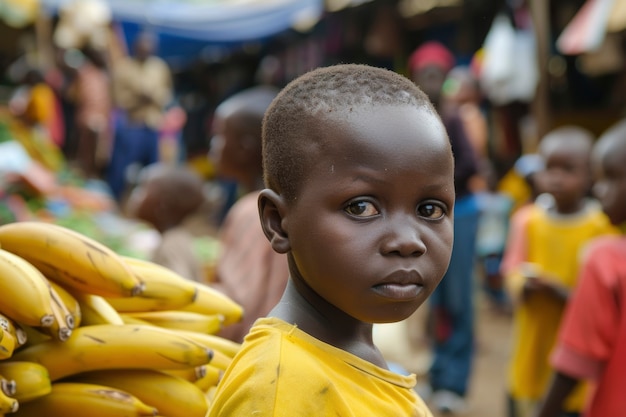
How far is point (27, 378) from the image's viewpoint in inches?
59.0

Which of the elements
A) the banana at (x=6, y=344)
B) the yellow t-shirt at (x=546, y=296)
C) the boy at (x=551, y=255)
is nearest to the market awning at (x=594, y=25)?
the boy at (x=551, y=255)

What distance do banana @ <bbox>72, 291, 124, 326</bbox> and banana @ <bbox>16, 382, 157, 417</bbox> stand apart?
170 millimetres

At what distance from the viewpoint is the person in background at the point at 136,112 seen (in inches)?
465

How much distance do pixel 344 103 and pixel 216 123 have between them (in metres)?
2.07

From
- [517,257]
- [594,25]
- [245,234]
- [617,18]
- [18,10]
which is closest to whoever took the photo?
[245,234]

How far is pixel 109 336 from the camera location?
1.64 metres

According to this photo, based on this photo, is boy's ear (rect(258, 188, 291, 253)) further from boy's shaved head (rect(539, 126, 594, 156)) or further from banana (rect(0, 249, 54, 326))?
boy's shaved head (rect(539, 126, 594, 156))

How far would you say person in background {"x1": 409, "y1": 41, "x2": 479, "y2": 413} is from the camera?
5312 mm

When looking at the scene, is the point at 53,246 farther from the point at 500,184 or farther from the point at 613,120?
the point at 500,184

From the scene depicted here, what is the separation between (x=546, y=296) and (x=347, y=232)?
9.32 ft

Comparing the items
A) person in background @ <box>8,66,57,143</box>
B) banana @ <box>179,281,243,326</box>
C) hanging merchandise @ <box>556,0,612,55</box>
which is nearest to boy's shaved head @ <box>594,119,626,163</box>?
banana @ <box>179,281,243,326</box>

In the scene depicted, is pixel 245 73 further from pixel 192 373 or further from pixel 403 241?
pixel 403 241

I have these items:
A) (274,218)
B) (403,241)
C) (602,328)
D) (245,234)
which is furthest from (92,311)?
(602,328)

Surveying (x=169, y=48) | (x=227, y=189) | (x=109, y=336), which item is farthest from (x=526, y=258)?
(x=169, y=48)
